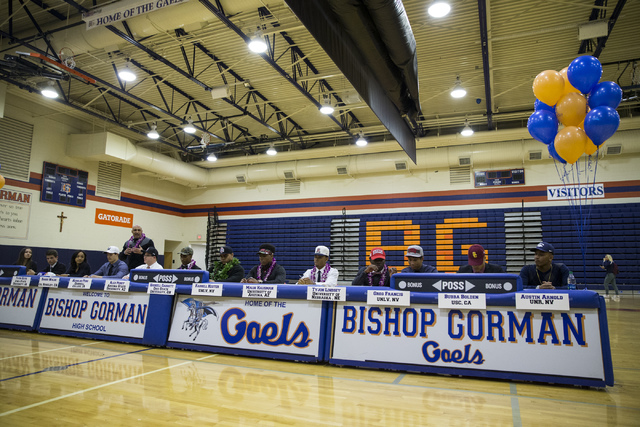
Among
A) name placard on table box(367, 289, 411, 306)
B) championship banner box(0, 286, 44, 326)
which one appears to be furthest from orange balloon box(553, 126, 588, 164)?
championship banner box(0, 286, 44, 326)

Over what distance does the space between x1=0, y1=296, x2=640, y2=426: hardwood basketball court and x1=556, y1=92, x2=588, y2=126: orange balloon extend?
124 inches

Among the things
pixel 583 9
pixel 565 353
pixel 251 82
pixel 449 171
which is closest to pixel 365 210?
pixel 449 171

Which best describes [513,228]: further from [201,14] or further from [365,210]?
[201,14]

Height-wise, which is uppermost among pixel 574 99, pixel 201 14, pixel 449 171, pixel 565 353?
pixel 201 14

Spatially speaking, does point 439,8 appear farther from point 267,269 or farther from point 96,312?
point 96,312

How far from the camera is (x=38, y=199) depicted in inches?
437

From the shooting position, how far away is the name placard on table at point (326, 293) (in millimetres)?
3596

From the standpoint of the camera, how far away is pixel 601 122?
501 cm

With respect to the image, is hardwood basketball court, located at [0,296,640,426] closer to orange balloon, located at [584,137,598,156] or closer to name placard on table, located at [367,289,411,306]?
name placard on table, located at [367,289,411,306]

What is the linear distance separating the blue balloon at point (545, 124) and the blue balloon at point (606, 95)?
522mm

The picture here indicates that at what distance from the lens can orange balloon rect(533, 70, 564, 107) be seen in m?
5.28

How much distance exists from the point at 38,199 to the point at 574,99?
1278 centimetres

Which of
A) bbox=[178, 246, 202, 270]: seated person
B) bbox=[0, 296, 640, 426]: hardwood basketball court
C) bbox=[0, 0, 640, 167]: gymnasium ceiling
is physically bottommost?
bbox=[0, 296, 640, 426]: hardwood basketball court

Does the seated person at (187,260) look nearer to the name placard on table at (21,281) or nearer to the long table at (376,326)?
the long table at (376,326)
